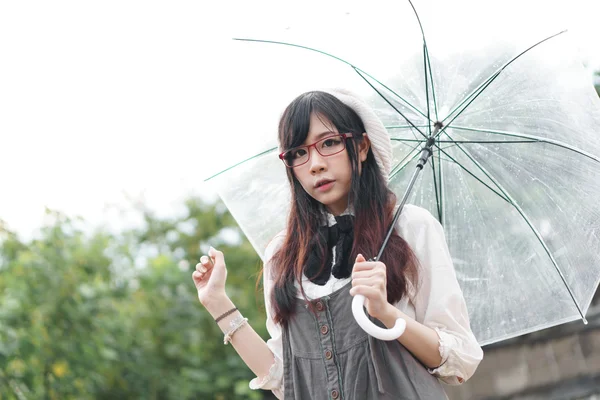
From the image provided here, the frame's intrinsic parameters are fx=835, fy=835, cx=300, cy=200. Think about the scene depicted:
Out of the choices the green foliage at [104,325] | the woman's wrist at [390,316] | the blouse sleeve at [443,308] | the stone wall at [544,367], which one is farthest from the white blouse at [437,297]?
the green foliage at [104,325]

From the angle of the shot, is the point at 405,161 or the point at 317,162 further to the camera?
the point at 405,161

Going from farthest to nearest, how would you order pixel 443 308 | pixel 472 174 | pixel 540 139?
pixel 472 174 → pixel 540 139 → pixel 443 308

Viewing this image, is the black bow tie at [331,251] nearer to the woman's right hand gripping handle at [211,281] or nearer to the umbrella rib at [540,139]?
the woman's right hand gripping handle at [211,281]

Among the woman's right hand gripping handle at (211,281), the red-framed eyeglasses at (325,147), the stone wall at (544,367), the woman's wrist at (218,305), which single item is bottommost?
the stone wall at (544,367)

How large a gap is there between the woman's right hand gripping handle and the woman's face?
34 cm

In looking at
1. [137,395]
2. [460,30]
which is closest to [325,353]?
[460,30]

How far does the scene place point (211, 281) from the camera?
2.27 metres

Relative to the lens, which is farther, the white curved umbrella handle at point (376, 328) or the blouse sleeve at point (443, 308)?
the blouse sleeve at point (443, 308)

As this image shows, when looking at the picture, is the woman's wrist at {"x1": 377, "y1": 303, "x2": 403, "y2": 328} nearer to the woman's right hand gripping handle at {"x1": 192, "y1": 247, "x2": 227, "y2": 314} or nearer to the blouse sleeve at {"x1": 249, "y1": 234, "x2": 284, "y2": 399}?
the blouse sleeve at {"x1": 249, "y1": 234, "x2": 284, "y2": 399}

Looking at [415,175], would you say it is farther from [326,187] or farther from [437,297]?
[437,297]

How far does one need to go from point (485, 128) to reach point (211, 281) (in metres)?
0.88

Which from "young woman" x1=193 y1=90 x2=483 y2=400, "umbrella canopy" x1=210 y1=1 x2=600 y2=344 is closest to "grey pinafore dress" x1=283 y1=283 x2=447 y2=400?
"young woman" x1=193 y1=90 x2=483 y2=400

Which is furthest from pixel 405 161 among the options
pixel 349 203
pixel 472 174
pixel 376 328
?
pixel 376 328

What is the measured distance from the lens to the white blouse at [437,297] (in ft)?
6.39
